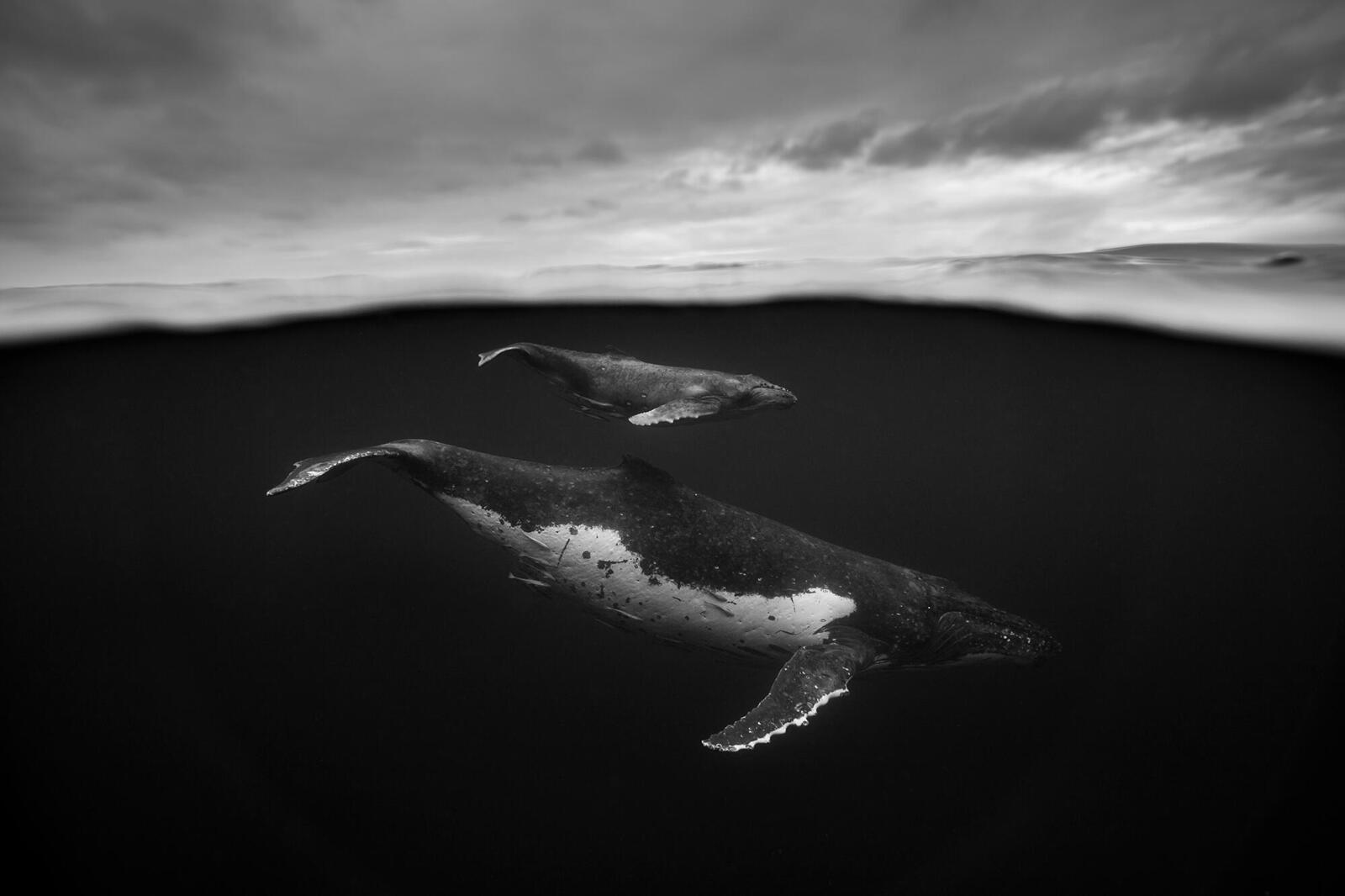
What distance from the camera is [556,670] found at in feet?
38.3

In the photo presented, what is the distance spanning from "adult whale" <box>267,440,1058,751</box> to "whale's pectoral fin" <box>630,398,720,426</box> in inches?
42.7

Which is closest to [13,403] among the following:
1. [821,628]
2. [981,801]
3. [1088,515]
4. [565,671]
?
[565,671]

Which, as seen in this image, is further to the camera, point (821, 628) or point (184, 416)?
point (184, 416)

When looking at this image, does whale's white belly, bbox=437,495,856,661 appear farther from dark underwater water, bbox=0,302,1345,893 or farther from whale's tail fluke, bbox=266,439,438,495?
dark underwater water, bbox=0,302,1345,893

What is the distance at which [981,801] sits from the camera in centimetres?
1085

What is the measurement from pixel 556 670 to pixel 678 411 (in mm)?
8216

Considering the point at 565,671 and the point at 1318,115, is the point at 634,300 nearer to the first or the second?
the point at 565,671

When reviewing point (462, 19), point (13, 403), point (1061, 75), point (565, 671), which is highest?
point (462, 19)

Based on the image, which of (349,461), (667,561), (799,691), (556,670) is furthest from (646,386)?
(556,670)

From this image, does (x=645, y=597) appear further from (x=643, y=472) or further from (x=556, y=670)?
(x=556, y=670)

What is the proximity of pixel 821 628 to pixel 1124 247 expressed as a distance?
21.0 feet

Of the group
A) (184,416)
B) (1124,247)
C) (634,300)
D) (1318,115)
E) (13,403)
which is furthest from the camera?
(184,416)

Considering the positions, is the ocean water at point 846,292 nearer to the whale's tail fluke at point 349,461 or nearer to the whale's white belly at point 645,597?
the whale's tail fluke at point 349,461

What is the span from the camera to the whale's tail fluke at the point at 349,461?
5.14 m
